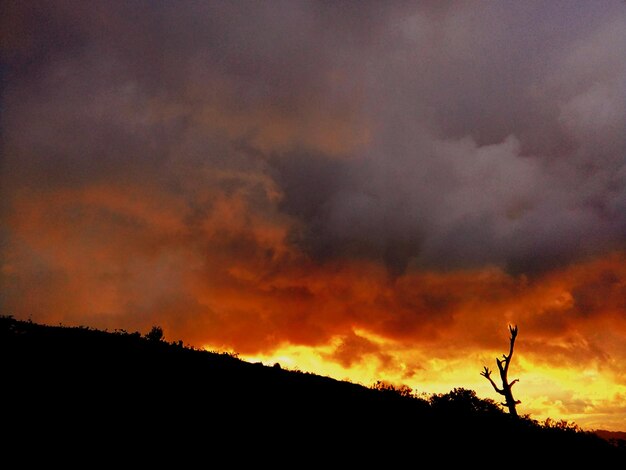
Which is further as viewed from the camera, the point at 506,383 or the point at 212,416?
the point at 506,383

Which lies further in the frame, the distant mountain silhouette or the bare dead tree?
the bare dead tree

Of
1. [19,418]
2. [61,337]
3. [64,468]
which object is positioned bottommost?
[64,468]

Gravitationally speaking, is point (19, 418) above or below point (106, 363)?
below

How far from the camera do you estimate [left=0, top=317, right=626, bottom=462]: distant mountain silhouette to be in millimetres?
9914

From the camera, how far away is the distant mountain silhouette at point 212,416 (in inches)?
390

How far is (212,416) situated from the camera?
12.1 m

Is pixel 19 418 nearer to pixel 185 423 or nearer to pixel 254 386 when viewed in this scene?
pixel 185 423

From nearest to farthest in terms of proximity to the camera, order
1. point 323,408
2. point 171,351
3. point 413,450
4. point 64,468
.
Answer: point 64,468 → point 413,450 → point 323,408 → point 171,351

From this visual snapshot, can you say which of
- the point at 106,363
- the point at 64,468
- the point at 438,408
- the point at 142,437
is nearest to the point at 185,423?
the point at 142,437

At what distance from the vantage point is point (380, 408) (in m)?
17.8

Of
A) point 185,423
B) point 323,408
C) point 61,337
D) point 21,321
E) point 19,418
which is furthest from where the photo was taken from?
point 21,321

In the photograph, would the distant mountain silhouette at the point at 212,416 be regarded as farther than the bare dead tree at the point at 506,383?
No

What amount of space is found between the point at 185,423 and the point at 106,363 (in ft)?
18.1

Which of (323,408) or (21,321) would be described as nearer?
(323,408)
